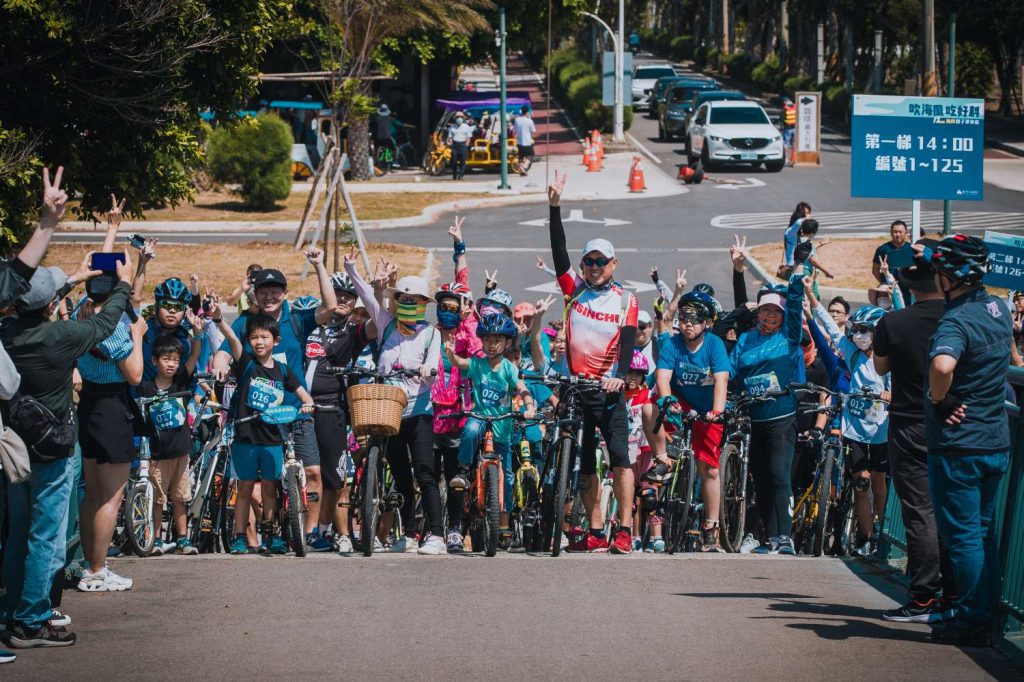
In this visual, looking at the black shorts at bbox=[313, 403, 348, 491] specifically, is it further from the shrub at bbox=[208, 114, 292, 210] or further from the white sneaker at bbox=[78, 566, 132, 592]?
the shrub at bbox=[208, 114, 292, 210]

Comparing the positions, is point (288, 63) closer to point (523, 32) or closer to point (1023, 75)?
point (523, 32)

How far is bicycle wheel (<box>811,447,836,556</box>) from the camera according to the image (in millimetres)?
10000

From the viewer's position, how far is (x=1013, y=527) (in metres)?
7.17

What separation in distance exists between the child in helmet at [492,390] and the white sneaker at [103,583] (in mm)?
2381

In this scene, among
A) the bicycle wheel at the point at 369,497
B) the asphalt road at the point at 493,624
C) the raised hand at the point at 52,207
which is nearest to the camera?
the asphalt road at the point at 493,624

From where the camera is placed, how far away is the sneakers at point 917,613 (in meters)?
7.39

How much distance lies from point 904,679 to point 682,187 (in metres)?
30.9

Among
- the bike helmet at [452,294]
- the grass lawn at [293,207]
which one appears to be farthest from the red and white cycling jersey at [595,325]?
the grass lawn at [293,207]

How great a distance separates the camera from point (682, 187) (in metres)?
36.8

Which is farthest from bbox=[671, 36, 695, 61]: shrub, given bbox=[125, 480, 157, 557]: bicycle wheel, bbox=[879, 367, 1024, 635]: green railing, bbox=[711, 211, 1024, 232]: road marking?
bbox=[879, 367, 1024, 635]: green railing

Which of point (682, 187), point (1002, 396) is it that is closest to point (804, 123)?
point (682, 187)

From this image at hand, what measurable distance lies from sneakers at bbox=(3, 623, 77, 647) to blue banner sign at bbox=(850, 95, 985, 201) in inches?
428

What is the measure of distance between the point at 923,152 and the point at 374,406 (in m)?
8.98

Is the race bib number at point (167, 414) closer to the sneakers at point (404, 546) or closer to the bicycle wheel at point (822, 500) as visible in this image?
the sneakers at point (404, 546)
